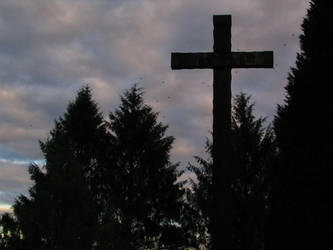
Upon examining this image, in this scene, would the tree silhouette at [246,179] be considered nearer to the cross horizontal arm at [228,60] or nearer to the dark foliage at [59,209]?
the dark foliage at [59,209]

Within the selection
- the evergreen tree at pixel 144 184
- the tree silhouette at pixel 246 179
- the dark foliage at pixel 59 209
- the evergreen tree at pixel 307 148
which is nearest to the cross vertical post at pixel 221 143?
the evergreen tree at pixel 307 148

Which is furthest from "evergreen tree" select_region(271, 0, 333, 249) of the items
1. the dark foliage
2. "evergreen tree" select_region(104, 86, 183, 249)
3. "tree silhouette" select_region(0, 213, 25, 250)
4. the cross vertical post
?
"evergreen tree" select_region(104, 86, 183, 249)

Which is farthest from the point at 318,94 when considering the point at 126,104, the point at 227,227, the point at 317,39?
the point at 126,104

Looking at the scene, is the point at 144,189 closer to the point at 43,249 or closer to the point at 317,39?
the point at 43,249

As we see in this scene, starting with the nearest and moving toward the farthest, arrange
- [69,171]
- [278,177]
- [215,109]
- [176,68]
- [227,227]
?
[227,227]
[215,109]
[176,68]
[278,177]
[69,171]

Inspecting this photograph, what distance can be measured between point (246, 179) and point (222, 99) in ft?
49.5

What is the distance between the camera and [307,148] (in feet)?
40.3

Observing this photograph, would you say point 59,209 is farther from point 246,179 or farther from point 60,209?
point 246,179

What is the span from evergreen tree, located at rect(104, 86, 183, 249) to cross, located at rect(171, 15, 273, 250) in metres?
14.9

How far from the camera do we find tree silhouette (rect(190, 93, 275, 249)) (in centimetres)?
2005

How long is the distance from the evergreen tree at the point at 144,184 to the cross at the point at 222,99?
48.8ft

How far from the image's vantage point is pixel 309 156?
12.2 meters

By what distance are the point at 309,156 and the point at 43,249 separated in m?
7.25

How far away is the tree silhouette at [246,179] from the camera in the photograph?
20047 millimetres
